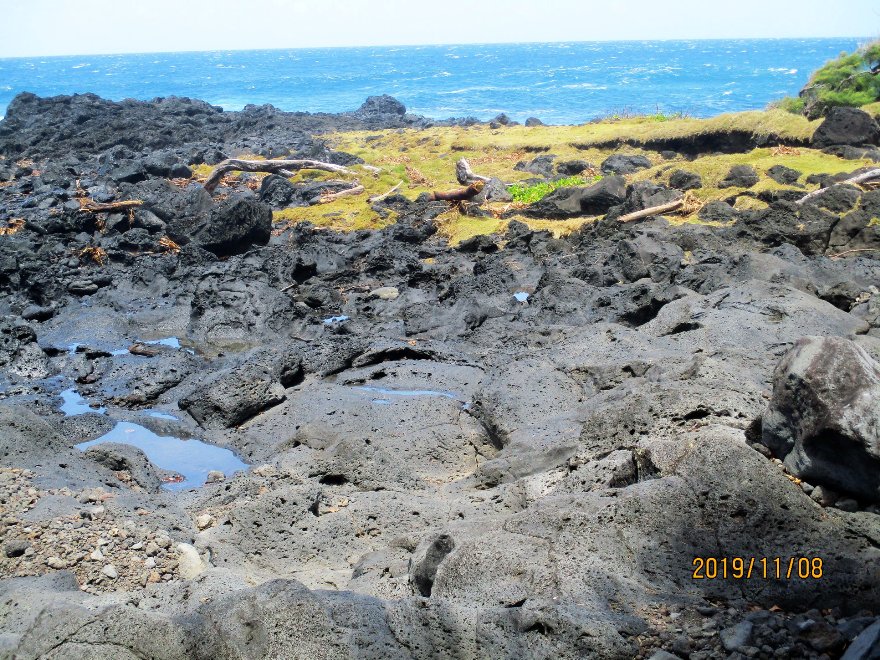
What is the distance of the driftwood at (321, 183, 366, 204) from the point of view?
2095 centimetres

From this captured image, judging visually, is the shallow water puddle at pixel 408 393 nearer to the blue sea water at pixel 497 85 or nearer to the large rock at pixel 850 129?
the large rock at pixel 850 129

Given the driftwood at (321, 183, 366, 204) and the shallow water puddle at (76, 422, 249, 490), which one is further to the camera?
the driftwood at (321, 183, 366, 204)

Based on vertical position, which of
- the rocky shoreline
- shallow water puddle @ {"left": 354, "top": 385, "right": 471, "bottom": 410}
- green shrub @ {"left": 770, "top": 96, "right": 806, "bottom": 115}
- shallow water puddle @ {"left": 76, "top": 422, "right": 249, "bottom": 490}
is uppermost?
green shrub @ {"left": 770, "top": 96, "right": 806, "bottom": 115}

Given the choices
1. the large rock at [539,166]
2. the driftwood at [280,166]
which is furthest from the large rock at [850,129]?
the driftwood at [280,166]

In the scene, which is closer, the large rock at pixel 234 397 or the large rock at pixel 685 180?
the large rock at pixel 234 397

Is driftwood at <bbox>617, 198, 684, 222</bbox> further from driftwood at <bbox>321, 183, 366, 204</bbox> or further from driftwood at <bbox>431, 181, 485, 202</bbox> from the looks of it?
driftwood at <bbox>321, 183, 366, 204</bbox>

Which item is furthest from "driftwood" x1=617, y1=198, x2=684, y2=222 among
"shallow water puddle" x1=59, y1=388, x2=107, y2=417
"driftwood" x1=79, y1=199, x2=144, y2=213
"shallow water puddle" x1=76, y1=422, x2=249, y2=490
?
"driftwood" x1=79, y1=199, x2=144, y2=213

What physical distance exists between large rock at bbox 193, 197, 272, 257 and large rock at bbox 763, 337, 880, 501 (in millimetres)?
13551

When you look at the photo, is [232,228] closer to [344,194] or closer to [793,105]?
[344,194]

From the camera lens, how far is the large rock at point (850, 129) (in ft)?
68.2

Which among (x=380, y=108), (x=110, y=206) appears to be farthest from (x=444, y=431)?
(x=380, y=108)

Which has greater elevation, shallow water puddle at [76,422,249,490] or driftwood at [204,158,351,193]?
driftwood at [204,158,351,193]

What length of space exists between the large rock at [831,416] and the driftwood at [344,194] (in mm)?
17319

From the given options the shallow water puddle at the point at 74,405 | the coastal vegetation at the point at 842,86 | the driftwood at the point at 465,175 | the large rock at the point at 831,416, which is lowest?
the shallow water puddle at the point at 74,405
